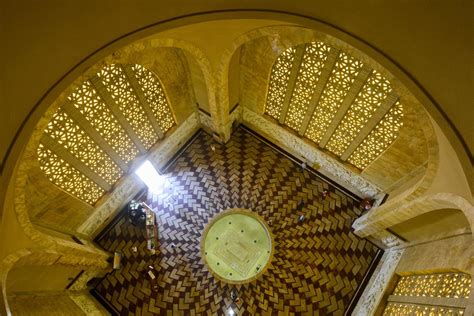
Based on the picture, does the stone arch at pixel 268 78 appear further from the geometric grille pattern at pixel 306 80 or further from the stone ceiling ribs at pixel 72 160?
the stone ceiling ribs at pixel 72 160

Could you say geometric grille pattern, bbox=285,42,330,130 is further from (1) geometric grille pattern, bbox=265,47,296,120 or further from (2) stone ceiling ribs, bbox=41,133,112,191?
(2) stone ceiling ribs, bbox=41,133,112,191

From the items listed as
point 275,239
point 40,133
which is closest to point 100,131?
point 40,133

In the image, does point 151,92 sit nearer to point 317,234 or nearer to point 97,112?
point 97,112

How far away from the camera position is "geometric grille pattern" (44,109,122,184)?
459cm

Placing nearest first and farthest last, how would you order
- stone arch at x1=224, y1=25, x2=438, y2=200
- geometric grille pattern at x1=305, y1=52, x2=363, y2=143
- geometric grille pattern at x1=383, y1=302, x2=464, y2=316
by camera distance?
1. stone arch at x1=224, y1=25, x2=438, y2=200
2. geometric grille pattern at x1=383, y1=302, x2=464, y2=316
3. geometric grille pattern at x1=305, y1=52, x2=363, y2=143

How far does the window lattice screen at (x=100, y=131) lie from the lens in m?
4.70

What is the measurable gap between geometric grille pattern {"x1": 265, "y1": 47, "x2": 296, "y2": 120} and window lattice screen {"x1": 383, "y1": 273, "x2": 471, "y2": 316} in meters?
3.46

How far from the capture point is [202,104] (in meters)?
6.76

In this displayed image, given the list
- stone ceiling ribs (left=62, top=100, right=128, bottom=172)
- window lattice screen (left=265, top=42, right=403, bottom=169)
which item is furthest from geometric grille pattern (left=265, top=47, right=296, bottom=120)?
stone ceiling ribs (left=62, top=100, right=128, bottom=172)

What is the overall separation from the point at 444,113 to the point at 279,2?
1832 mm

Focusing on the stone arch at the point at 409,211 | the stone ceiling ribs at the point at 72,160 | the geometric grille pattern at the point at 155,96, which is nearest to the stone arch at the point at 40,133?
the stone ceiling ribs at the point at 72,160

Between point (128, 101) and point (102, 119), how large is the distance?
1.66 ft

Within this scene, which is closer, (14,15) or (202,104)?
(14,15)

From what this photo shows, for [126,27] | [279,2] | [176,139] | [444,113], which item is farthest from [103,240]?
[444,113]
